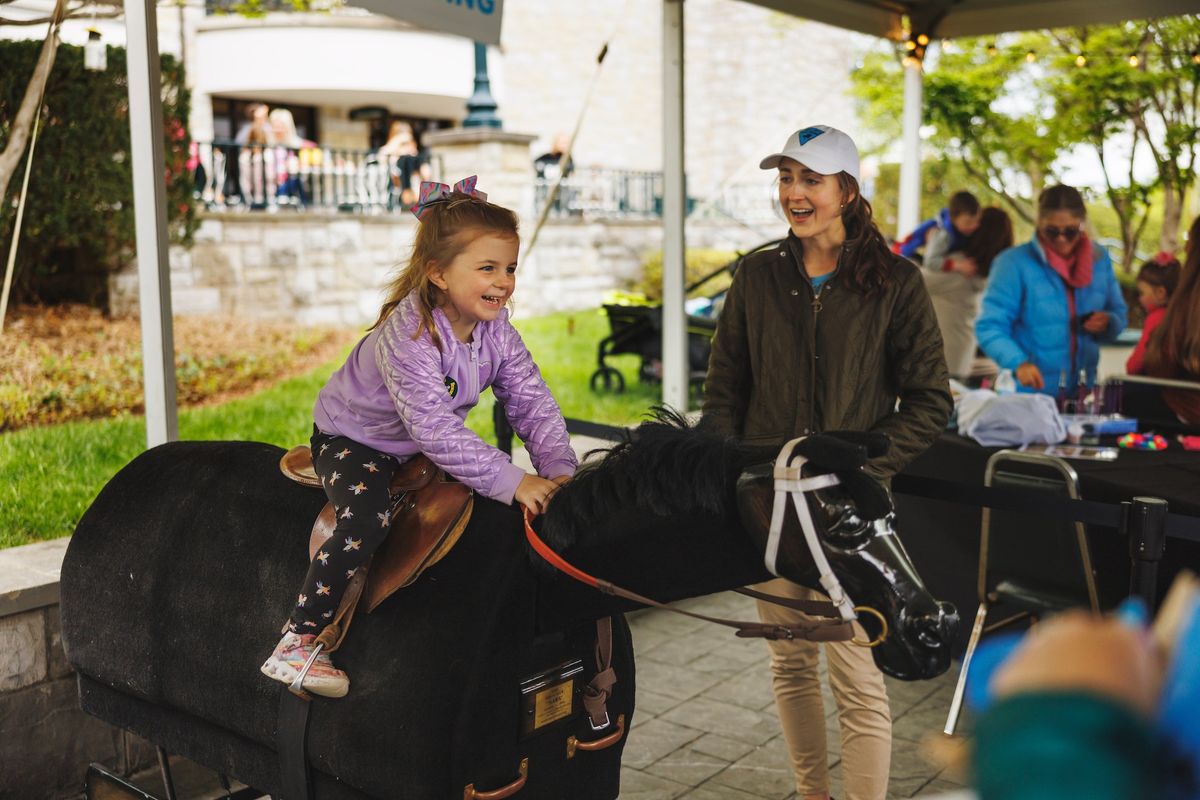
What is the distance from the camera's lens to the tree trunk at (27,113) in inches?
163

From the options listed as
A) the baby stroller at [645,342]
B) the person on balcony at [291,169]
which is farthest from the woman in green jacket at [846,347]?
the person on balcony at [291,169]

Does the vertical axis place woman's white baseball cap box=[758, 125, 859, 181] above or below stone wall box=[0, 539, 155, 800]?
above

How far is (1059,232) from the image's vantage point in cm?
469

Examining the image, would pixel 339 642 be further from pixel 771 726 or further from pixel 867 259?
pixel 771 726

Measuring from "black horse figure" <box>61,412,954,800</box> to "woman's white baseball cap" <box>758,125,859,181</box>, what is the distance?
1.02 metres

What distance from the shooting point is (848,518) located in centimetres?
187

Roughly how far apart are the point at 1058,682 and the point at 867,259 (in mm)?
2236

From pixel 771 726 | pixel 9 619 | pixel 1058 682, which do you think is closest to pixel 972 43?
pixel 771 726

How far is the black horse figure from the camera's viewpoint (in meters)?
2.04

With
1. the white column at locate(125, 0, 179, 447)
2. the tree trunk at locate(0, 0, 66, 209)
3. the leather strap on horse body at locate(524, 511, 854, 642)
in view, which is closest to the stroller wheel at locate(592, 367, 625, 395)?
the tree trunk at locate(0, 0, 66, 209)

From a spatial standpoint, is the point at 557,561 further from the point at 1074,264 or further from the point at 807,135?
the point at 1074,264

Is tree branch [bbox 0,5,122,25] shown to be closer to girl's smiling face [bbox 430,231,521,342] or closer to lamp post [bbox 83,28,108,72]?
lamp post [bbox 83,28,108,72]

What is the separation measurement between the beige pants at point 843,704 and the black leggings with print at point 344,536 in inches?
40.5

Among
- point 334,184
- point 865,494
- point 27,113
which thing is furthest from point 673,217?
point 334,184
